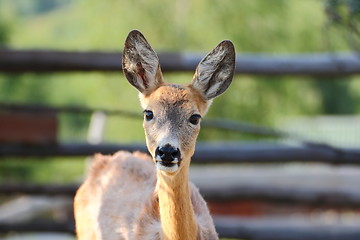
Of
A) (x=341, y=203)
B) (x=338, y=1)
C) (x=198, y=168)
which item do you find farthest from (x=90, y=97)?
(x=338, y=1)

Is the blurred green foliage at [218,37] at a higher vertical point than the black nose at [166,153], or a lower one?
higher

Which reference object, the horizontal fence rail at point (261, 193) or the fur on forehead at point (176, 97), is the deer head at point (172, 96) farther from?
the horizontal fence rail at point (261, 193)

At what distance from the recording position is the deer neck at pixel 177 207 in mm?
5070

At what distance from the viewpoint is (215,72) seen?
535 cm

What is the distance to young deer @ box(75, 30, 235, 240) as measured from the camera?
502 centimetres

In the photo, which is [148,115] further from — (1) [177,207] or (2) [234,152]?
(2) [234,152]

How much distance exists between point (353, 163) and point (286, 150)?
569 millimetres

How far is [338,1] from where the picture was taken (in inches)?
253

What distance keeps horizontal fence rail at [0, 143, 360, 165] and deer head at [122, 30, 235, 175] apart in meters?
2.36

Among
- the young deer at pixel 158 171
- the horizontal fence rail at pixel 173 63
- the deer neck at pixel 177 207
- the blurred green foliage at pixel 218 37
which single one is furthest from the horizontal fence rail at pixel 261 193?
the blurred green foliage at pixel 218 37

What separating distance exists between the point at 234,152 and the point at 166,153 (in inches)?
127

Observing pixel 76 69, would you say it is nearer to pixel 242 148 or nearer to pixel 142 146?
pixel 142 146

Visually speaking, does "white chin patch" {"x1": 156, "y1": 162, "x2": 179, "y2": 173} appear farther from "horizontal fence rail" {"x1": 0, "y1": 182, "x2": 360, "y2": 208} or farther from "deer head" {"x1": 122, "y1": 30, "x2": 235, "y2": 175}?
"horizontal fence rail" {"x1": 0, "y1": 182, "x2": 360, "y2": 208}

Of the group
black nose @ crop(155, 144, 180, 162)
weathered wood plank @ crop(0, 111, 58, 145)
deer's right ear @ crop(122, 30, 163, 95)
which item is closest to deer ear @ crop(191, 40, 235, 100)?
deer's right ear @ crop(122, 30, 163, 95)
